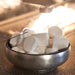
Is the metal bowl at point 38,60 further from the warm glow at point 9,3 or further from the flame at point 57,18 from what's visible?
the warm glow at point 9,3

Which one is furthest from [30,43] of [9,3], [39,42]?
[9,3]

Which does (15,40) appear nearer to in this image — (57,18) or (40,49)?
(40,49)

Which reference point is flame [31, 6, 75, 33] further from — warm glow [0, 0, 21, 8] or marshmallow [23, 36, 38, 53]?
marshmallow [23, 36, 38, 53]

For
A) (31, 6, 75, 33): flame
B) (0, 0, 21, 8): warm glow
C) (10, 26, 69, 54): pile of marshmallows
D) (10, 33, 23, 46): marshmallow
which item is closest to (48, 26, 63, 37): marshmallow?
(10, 26, 69, 54): pile of marshmallows

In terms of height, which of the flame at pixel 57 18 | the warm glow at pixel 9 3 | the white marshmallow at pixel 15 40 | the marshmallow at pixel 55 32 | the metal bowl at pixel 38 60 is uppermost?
the marshmallow at pixel 55 32

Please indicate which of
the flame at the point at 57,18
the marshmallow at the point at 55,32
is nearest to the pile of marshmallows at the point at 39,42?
the marshmallow at the point at 55,32

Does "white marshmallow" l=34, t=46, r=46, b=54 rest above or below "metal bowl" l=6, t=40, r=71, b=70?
above

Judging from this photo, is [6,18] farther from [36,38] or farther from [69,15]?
[36,38]

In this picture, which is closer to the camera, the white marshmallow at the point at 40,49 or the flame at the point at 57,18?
the white marshmallow at the point at 40,49
